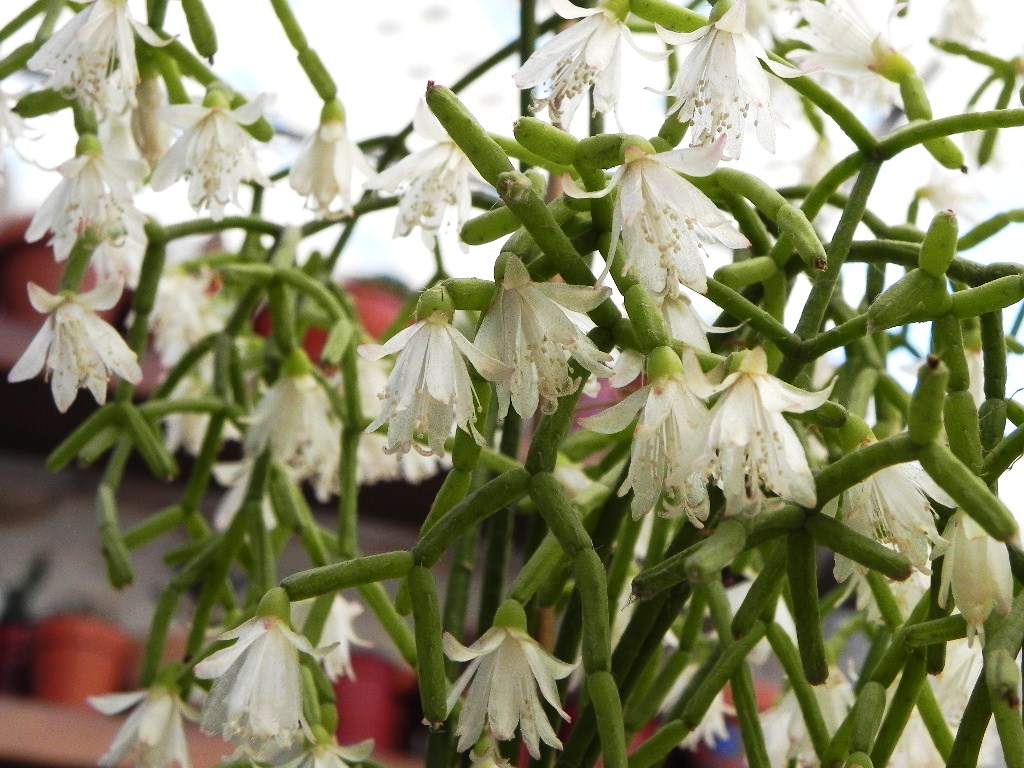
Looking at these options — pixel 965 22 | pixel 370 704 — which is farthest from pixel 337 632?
pixel 370 704

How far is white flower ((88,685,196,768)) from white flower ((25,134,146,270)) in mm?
238

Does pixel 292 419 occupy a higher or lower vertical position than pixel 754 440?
lower

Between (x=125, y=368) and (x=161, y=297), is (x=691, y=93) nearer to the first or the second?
(x=125, y=368)

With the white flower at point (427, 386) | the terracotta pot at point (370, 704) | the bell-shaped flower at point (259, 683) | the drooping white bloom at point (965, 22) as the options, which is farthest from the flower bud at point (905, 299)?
the terracotta pot at point (370, 704)

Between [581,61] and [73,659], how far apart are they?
1570 mm

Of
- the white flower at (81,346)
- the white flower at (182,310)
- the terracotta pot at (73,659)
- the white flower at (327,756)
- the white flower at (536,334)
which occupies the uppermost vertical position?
the white flower at (536,334)

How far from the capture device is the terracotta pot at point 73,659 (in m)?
1.85

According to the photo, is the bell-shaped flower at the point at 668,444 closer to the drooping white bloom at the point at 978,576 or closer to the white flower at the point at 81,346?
the drooping white bloom at the point at 978,576

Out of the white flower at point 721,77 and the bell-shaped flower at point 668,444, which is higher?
the white flower at point 721,77

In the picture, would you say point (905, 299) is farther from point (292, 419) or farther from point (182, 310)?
point (182, 310)

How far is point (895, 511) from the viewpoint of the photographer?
45 centimetres

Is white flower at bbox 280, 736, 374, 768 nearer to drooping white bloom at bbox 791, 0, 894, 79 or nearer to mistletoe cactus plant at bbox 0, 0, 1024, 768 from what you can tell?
mistletoe cactus plant at bbox 0, 0, 1024, 768

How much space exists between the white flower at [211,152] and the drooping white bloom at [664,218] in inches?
11.3

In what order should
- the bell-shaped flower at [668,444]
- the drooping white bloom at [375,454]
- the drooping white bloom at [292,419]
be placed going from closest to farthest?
1. the bell-shaped flower at [668,444]
2. the drooping white bloom at [292,419]
3. the drooping white bloom at [375,454]
